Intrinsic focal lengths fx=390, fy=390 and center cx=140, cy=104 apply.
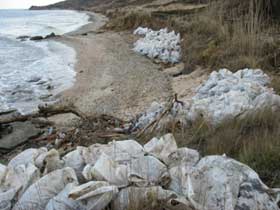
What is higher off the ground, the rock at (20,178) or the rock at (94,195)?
the rock at (94,195)

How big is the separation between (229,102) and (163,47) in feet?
24.3

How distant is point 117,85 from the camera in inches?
340

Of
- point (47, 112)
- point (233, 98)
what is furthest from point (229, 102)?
point (47, 112)

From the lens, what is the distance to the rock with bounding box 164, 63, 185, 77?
9053 mm

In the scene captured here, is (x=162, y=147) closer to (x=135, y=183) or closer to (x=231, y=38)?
(x=135, y=183)

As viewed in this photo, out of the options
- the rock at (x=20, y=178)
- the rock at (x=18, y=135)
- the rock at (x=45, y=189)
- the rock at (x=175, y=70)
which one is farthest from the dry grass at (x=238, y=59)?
the rock at (x=18, y=135)

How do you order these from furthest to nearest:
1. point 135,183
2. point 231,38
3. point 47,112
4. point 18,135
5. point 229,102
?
point 231,38 < point 47,112 < point 18,135 < point 229,102 < point 135,183

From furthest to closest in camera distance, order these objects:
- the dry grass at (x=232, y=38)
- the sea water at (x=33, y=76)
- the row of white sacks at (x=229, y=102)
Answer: the sea water at (x=33, y=76) < the dry grass at (x=232, y=38) < the row of white sacks at (x=229, y=102)

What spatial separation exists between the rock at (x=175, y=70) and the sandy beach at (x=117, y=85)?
7.5 inches

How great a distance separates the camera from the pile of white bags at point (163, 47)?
34.8 ft

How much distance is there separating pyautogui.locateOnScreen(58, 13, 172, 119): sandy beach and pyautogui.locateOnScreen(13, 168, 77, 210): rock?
4050 millimetres

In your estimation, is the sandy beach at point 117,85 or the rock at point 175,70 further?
the rock at point 175,70

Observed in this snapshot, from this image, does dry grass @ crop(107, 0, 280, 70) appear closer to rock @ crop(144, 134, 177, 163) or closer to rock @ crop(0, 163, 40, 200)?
rock @ crop(144, 134, 177, 163)

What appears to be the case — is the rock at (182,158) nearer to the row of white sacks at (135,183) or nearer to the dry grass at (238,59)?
the row of white sacks at (135,183)
